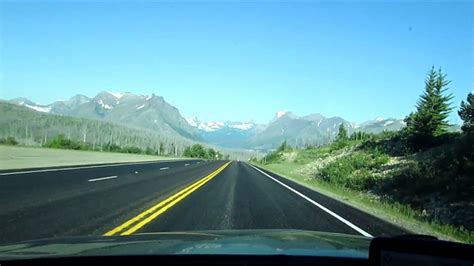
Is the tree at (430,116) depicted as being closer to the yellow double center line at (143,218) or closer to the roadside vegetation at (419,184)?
the roadside vegetation at (419,184)

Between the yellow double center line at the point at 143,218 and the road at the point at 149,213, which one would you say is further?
the road at the point at 149,213

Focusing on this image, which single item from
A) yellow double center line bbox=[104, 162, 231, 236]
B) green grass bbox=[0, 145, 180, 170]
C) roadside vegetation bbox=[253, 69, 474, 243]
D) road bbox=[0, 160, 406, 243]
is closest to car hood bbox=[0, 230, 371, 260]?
road bbox=[0, 160, 406, 243]

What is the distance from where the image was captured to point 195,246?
17.3ft

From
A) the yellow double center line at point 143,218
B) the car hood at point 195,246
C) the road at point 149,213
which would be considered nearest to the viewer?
the car hood at point 195,246

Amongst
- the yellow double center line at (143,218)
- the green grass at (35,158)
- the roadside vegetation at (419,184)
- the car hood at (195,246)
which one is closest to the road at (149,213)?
the yellow double center line at (143,218)

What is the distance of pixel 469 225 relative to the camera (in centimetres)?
1529

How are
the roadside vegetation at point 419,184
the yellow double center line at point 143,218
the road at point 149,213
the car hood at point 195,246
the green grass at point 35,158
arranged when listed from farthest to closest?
the green grass at point 35,158 → the roadside vegetation at point 419,184 → the road at point 149,213 → the yellow double center line at point 143,218 → the car hood at point 195,246

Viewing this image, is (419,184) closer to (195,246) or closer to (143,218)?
(143,218)

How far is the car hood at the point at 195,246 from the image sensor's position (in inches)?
191

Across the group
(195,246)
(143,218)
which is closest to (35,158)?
(143,218)

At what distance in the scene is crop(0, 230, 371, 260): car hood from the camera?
4.84m

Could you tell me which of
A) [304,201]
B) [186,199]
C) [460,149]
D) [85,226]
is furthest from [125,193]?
[460,149]

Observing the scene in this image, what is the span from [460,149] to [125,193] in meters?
17.7

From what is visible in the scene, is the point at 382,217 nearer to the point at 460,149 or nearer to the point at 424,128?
the point at 460,149
